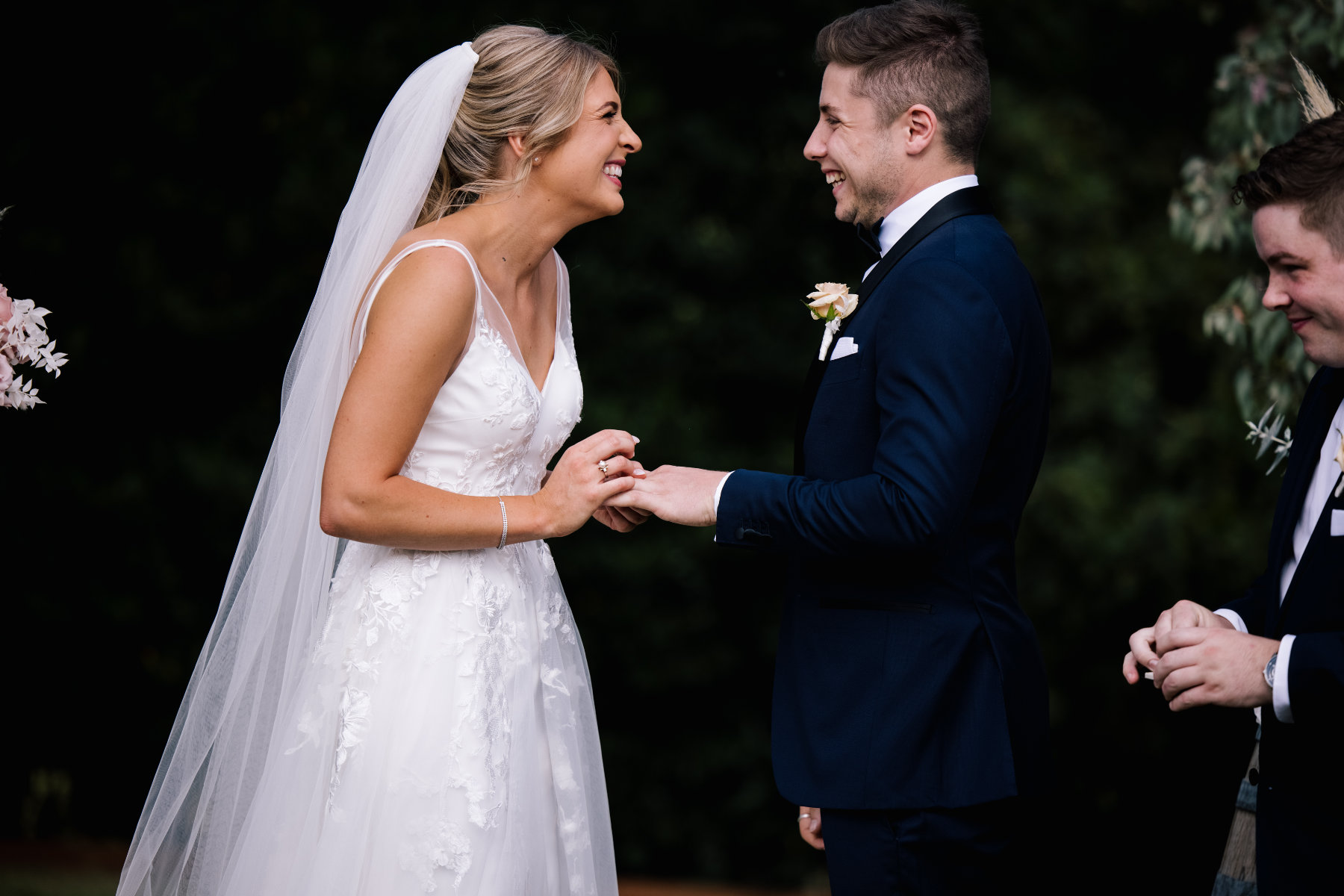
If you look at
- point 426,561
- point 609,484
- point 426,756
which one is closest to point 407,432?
point 426,561

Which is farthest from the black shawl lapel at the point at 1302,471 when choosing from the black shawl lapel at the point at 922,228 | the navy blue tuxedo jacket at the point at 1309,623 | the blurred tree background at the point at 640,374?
the blurred tree background at the point at 640,374

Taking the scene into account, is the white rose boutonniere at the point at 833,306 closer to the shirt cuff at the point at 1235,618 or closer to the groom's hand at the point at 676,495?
the groom's hand at the point at 676,495

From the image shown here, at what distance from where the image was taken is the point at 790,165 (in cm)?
707

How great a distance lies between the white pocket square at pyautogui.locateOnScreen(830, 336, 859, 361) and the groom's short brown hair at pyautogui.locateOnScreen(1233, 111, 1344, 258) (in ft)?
2.29

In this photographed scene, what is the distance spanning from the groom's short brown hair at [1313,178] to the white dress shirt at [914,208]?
0.50m

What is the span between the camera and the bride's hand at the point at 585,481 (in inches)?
98.4

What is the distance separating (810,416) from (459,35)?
4775mm

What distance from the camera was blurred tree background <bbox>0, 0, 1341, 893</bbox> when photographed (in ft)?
19.4

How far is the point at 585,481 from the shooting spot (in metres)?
2.51

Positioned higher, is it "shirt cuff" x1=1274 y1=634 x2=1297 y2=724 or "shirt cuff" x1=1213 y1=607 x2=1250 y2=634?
"shirt cuff" x1=1213 y1=607 x2=1250 y2=634

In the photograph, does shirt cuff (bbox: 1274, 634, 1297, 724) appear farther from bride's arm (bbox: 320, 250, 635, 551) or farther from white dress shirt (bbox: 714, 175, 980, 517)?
bride's arm (bbox: 320, 250, 635, 551)

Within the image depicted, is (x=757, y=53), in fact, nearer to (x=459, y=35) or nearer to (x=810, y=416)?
(x=459, y=35)

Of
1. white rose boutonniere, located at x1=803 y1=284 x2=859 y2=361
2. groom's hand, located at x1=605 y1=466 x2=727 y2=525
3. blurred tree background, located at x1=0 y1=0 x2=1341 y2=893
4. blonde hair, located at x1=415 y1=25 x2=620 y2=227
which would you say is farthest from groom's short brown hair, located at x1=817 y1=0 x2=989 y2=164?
blurred tree background, located at x1=0 y1=0 x2=1341 y2=893

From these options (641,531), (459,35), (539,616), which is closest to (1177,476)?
(641,531)
